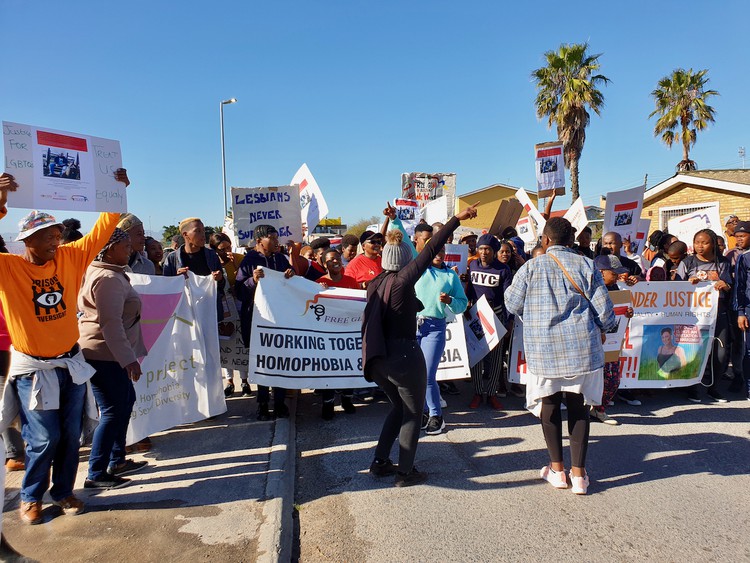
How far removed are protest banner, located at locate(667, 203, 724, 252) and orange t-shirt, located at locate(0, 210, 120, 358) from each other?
10318 millimetres

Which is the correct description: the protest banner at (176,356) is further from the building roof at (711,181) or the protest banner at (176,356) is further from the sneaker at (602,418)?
the building roof at (711,181)

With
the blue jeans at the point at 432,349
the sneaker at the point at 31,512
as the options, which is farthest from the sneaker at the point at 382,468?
the sneaker at the point at 31,512

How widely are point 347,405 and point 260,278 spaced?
176 centimetres

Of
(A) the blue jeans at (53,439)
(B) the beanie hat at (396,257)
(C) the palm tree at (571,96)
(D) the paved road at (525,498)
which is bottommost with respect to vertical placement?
(D) the paved road at (525,498)

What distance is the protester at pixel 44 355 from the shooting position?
3.17m

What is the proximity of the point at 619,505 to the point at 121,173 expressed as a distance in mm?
4772

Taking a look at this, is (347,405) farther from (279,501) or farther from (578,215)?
(578,215)

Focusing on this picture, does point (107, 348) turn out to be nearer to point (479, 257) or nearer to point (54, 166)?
point (54, 166)

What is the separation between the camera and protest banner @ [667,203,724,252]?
9.58 metres

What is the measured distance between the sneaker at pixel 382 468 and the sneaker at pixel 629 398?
3.48 meters

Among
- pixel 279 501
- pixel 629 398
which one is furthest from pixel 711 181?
pixel 279 501

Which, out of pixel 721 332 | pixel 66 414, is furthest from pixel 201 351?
pixel 721 332

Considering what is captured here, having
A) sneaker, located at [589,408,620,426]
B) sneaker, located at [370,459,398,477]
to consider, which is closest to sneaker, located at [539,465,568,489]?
sneaker, located at [370,459,398,477]

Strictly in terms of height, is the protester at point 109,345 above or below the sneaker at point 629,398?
above
